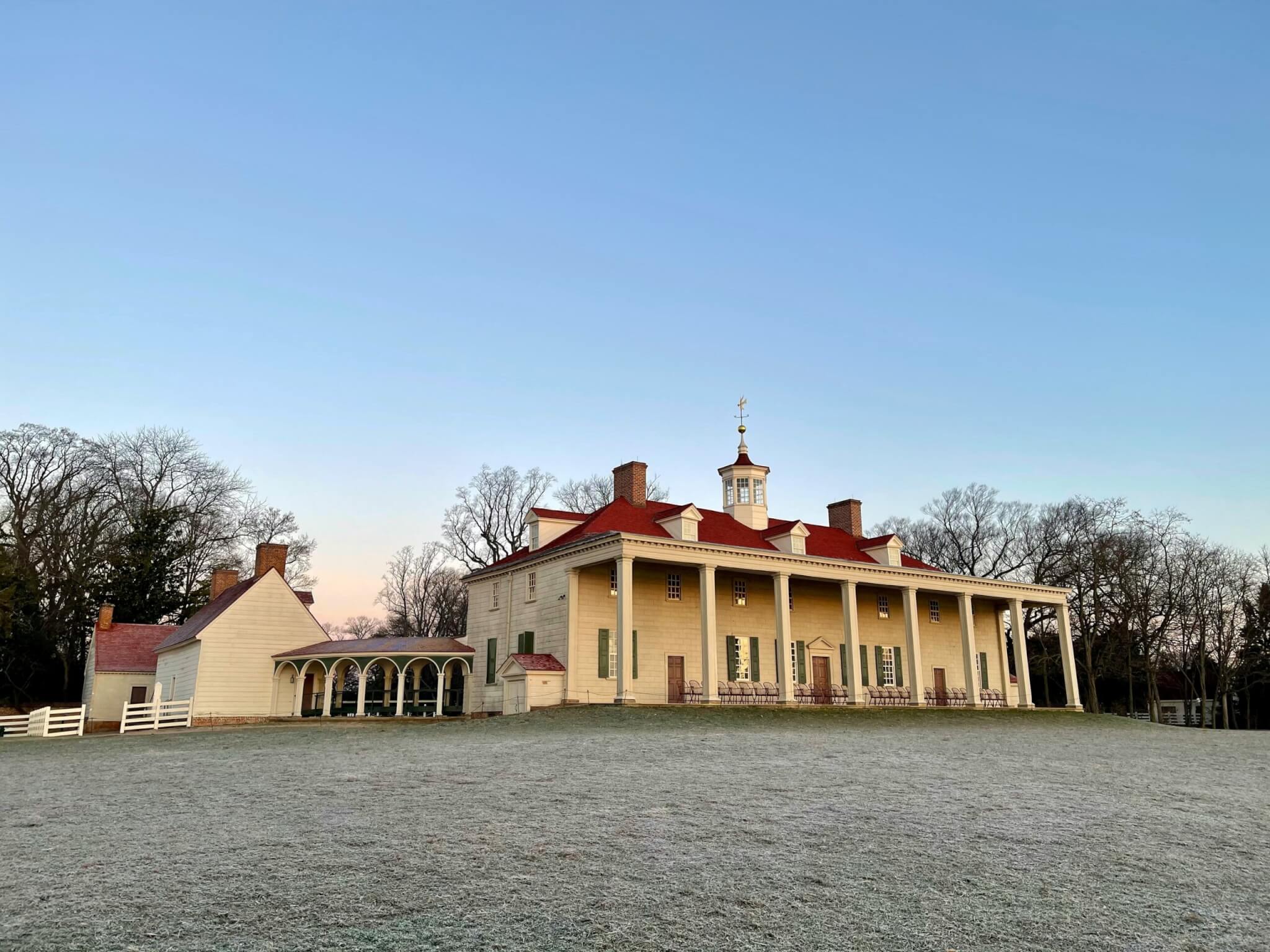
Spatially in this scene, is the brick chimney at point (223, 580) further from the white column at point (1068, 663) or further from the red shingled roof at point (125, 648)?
the white column at point (1068, 663)

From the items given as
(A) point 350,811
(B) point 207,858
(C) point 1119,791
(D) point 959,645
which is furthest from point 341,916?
(D) point 959,645

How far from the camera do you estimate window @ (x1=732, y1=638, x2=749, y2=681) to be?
34531 millimetres

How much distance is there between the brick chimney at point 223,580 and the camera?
42.8 meters

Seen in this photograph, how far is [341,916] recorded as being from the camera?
651 cm

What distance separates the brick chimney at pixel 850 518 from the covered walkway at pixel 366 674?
60.6 ft

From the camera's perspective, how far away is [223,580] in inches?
1687

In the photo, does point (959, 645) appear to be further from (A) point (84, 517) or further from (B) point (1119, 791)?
(A) point (84, 517)

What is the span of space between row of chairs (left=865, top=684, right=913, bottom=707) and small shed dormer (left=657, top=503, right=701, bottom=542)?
31.7ft

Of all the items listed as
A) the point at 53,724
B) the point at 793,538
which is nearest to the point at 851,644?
the point at 793,538

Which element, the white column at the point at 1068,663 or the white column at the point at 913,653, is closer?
the white column at the point at 913,653

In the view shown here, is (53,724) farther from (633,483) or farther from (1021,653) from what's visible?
(1021,653)

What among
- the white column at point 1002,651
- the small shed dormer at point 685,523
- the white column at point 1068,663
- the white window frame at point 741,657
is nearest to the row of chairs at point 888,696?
the white window frame at point 741,657

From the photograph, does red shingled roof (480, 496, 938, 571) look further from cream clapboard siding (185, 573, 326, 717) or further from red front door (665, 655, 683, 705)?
cream clapboard siding (185, 573, 326, 717)

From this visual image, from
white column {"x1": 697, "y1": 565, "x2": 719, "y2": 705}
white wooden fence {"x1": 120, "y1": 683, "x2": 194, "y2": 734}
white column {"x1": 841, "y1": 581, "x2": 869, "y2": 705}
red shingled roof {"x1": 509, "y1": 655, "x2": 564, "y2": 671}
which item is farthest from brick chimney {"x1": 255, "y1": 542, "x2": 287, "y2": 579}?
white column {"x1": 841, "y1": 581, "x2": 869, "y2": 705}
